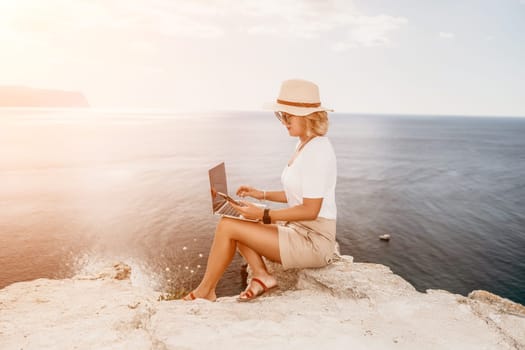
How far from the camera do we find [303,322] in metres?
4.62

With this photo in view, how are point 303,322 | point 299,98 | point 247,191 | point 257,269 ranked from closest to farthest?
point 303,322, point 299,98, point 257,269, point 247,191

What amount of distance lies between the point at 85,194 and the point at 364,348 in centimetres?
5337

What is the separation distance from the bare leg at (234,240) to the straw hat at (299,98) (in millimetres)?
1816

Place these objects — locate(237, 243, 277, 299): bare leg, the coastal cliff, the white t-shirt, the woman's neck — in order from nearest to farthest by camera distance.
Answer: the coastal cliff < the white t-shirt < the woman's neck < locate(237, 243, 277, 299): bare leg

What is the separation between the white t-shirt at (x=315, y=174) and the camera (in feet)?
15.6

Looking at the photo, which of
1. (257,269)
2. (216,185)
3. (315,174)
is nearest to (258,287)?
(257,269)

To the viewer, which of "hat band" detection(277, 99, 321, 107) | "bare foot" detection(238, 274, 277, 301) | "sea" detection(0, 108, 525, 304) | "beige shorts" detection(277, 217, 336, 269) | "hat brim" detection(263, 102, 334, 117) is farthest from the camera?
"sea" detection(0, 108, 525, 304)

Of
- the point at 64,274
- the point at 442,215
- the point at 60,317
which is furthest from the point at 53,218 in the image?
the point at 442,215

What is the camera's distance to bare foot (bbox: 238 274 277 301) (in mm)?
5410

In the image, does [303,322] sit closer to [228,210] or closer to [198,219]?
[228,210]

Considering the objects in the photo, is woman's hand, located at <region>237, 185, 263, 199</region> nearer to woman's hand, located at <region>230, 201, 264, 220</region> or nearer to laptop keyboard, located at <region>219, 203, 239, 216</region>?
laptop keyboard, located at <region>219, 203, 239, 216</region>

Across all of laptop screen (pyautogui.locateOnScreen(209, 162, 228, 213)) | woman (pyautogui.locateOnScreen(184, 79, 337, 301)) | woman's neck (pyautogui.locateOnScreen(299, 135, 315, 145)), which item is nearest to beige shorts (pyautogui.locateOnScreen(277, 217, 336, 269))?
woman (pyautogui.locateOnScreen(184, 79, 337, 301))

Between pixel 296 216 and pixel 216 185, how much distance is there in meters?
1.53

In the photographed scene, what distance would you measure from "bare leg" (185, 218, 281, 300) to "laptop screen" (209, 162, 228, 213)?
1.11ft
